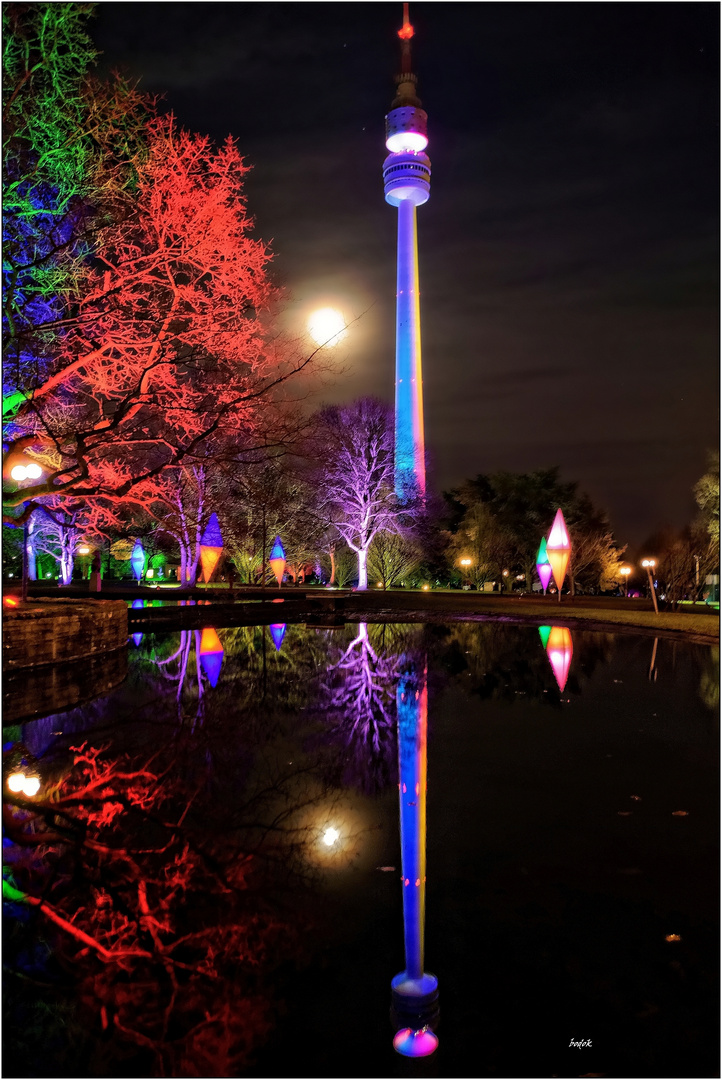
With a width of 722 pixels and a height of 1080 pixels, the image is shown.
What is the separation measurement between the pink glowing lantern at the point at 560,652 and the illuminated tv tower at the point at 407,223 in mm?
25790

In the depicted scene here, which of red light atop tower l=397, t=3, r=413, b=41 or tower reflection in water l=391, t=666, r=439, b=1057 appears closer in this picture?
tower reflection in water l=391, t=666, r=439, b=1057

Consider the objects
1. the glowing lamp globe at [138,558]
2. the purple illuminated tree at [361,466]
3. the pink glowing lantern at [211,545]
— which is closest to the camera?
the pink glowing lantern at [211,545]

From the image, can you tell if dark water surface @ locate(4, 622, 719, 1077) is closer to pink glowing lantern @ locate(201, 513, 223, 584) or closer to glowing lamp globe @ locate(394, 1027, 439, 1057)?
glowing lamp globe @ locate(394, 1027, 439, 1057)

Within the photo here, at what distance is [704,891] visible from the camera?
12.7 feet

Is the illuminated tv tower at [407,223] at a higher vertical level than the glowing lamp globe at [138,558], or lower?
higher

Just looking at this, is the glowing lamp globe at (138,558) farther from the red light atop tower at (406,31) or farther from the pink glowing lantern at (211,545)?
the red light atop tower at (406,31)

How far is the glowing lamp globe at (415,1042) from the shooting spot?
270 centimetres

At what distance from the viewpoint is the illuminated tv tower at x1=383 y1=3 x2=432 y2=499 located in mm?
63938

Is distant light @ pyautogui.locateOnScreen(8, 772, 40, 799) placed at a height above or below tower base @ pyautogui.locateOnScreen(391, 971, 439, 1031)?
above

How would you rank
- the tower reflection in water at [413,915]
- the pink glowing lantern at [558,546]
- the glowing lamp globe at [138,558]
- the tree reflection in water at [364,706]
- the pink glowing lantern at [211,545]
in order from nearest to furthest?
the tower reflection in water at [413,915] → the tree reflection in water at [364,706] → the pink glowing lantern at [211,545] → the pink glowing lantern at [558,546] → the glowing lamp globe at [138,558]

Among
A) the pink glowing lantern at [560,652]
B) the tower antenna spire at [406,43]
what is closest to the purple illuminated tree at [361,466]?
the pink glowing lantern at [560,652]

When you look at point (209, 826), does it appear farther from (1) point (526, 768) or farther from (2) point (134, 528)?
(2) point (134, 528)

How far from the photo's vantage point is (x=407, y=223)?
68812 millimetres

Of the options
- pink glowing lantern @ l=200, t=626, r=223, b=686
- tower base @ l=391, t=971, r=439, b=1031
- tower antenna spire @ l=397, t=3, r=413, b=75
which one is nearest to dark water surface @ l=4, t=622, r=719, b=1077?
tower base @ l=391, t=971, r=439, b=1031
